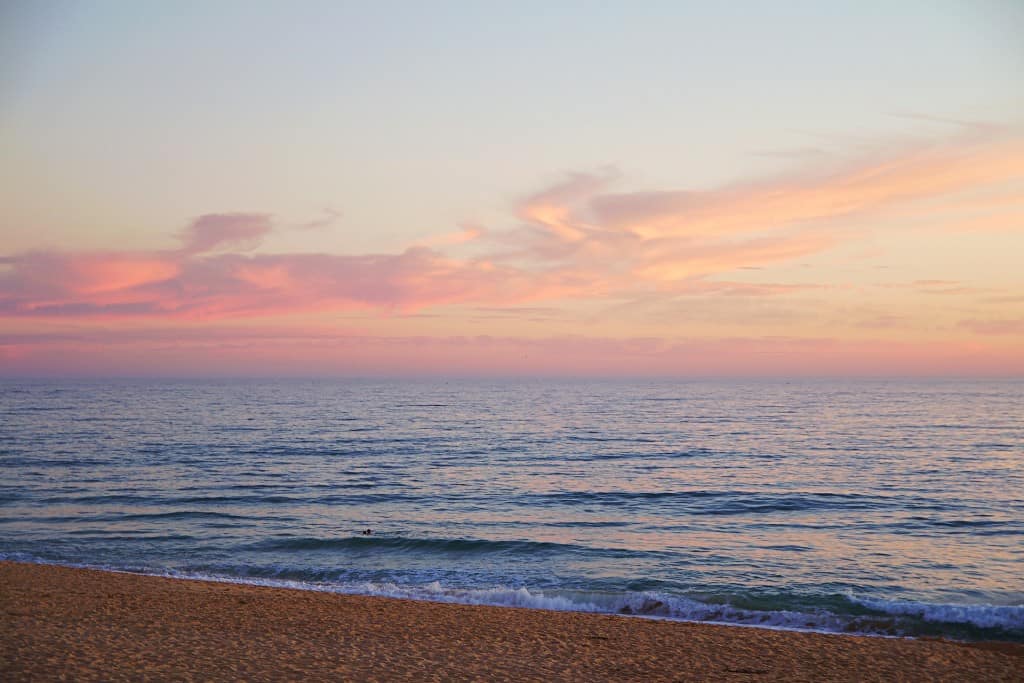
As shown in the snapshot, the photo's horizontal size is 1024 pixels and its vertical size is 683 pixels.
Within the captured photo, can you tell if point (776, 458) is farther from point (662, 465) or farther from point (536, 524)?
point (536, 524)

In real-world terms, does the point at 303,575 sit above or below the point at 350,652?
below

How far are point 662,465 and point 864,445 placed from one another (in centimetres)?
1766

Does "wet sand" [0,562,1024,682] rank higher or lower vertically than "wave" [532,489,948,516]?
higher

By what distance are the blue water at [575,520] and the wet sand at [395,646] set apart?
2267 millimetres

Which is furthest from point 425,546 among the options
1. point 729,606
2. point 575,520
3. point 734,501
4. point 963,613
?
point 963,613

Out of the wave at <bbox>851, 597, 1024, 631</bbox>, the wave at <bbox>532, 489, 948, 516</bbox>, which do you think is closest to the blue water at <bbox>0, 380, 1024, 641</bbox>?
the wave at <bbox>851, 597, 1024, 631</bbox>

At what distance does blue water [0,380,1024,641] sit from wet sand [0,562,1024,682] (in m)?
2.27

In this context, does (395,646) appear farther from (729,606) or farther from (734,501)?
(734,501)

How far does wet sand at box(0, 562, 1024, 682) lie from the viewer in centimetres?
980

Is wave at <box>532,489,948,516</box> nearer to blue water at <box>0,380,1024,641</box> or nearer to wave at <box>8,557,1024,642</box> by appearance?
blue water at <box>0,380,1024,641</box>

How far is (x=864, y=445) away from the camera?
46156 millimetres

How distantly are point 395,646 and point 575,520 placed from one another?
14067mm

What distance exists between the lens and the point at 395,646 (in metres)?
11.3

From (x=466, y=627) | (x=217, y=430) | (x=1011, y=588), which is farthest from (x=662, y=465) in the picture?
(x=217, y=430)
